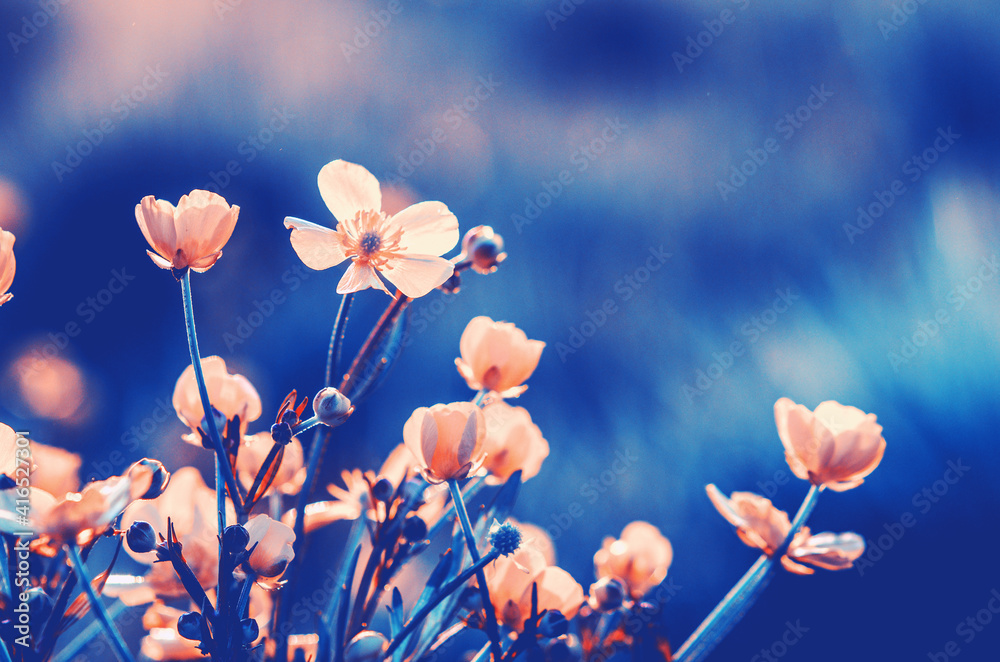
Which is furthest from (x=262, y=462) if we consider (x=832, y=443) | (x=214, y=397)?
(x=832, y=443)

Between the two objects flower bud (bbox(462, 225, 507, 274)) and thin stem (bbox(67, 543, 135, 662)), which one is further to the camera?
flower bud (bbox(462, 225, 507, 274))

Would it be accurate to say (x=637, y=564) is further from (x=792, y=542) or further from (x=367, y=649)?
(x=367, y=649)

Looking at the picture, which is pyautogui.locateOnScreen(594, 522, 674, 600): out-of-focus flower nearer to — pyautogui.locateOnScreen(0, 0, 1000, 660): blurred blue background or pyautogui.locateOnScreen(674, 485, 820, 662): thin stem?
pyautogui.locateOnScreen(674, 485, 820, 662): thin stem

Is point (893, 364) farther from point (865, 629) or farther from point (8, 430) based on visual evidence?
point (8, 430)

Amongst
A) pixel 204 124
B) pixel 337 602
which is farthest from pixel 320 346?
pixel 337 602

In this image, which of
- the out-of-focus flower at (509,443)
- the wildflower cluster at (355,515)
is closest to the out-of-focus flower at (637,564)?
the wildflower cluster at (355,515)

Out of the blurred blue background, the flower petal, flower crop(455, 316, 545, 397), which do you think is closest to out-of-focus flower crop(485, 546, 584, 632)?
flower crop(455, 316, 545, 397)
